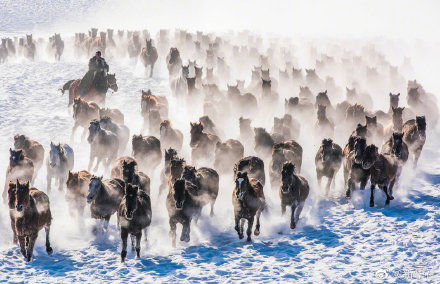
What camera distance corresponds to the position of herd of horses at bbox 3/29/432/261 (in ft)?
33.9

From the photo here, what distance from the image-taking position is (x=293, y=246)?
10.8 meters

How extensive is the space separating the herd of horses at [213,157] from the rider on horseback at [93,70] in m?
0.60

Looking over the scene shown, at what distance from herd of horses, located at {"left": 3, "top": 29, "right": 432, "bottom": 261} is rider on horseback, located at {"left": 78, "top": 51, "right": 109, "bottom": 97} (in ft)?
1.95

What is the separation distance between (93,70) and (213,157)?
27.3ft

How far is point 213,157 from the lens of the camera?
49.3 feet

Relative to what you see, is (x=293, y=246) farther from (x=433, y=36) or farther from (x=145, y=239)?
(x=433, y=36)

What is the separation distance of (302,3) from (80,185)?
104 m

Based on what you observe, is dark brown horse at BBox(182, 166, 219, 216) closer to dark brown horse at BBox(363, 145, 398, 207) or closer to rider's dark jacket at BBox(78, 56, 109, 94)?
dark brown horse at BBox(363, 145, 398, 207)

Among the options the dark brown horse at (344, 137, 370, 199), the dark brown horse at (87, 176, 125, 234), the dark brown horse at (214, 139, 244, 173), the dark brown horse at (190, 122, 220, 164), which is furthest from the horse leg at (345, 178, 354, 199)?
the dark brown horse at (87, 176, 125, 234)

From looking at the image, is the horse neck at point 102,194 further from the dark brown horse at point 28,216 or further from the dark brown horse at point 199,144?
the dark brown horse at point 199,144

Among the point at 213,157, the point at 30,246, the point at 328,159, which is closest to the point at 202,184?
the point at 213,157

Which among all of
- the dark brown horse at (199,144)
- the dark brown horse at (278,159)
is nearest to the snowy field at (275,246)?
the dark brown horse at (278,159)

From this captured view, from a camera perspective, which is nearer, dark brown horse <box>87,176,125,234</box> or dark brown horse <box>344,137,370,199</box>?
dark brown horse <box>87,176,125,234</box>

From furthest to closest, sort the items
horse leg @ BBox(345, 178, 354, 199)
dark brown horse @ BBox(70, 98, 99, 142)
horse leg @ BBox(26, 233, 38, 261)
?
1. dark brown horse @ BBox(70, 98, 99, 142)
2. horse leg @ BBox(345, 178, 354, 199)
3. horse leg @ BBox(26, 233, 38, 261)
